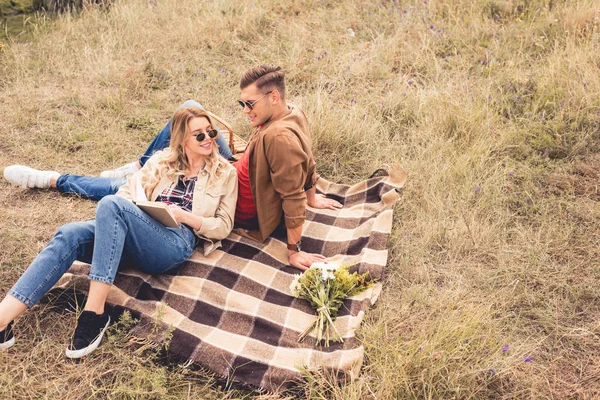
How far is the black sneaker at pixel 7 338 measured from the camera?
9.63ft

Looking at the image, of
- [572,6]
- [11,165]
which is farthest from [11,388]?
[572,6]

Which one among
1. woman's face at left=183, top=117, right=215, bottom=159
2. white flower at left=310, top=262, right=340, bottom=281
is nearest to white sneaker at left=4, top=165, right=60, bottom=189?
woman's face at left=183, top=117, right=215, bottom=159

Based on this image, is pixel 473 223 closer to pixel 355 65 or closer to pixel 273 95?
pixel 273 95

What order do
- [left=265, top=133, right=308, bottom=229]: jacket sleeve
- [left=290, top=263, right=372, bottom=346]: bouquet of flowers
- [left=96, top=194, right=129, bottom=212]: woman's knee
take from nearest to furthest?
[left=96, top=194, right=129, bottom=212]: woman's knee
[left=290, top=263, right=372, bottom=346]: bouquet of flowers
[left=265, top=133, right=308, bottom=229]: jacket sleeve

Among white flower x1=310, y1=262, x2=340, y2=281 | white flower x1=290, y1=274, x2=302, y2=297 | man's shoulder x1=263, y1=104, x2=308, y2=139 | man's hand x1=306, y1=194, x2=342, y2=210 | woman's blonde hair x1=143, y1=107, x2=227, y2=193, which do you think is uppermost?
man's shoulder x1=263, y1=104, x2=308, y2=139

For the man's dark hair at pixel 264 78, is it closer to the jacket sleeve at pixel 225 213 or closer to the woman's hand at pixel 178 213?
the jacket sleeve at pixel 225 213

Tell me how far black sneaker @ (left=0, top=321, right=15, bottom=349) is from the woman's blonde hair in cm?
121

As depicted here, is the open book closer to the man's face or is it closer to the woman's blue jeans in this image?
the woman's blue jeans

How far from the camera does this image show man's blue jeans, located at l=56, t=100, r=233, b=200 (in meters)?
4.27

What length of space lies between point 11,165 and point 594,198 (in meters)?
5.13

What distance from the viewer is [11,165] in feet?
15.4

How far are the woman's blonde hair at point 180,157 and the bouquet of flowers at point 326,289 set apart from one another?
3.11 feet

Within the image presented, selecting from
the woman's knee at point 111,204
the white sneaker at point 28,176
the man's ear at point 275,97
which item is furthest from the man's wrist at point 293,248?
the white sneaker at point 28,176

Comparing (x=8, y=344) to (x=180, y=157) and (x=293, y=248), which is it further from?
(x=293, y=248)
